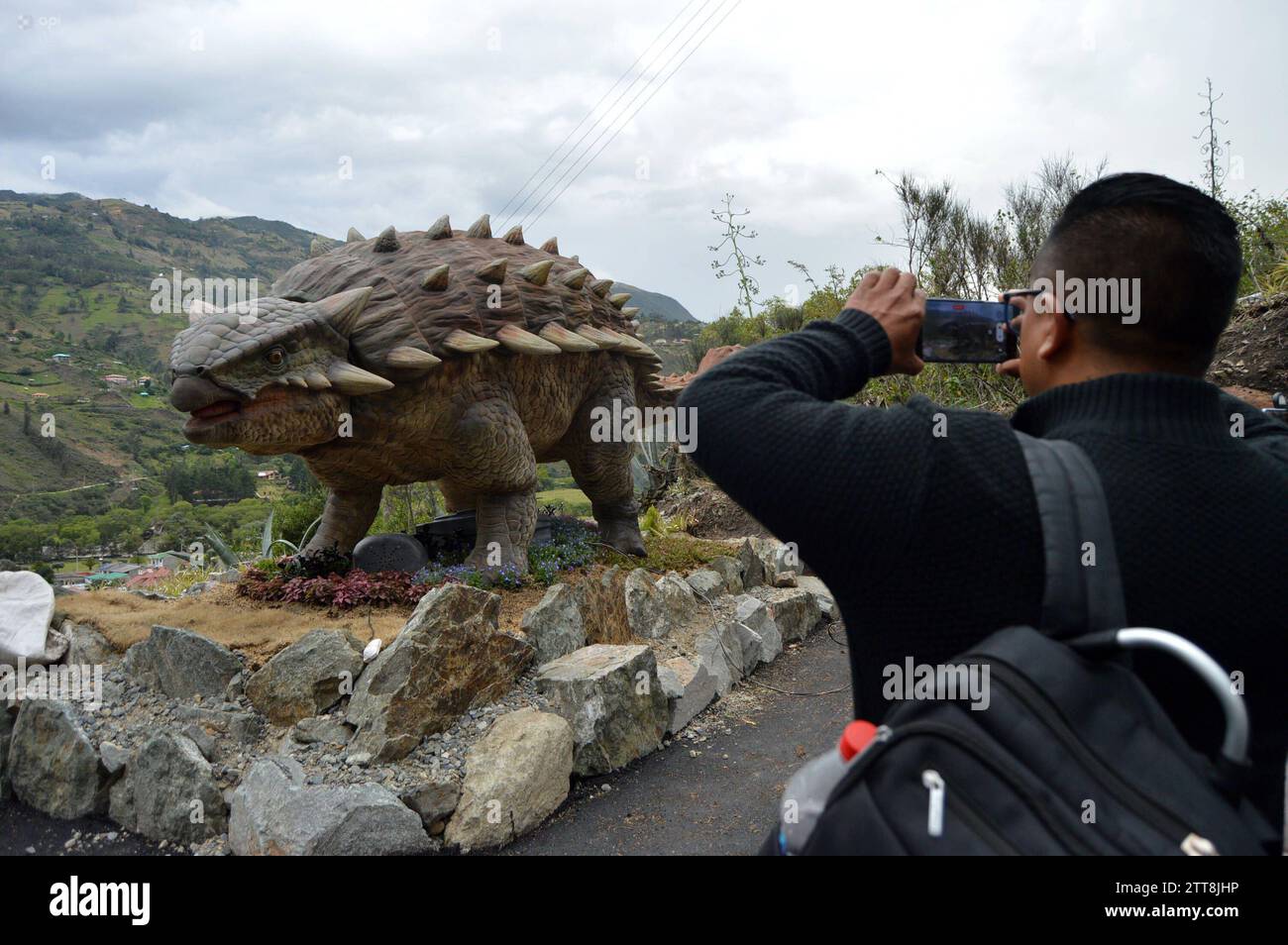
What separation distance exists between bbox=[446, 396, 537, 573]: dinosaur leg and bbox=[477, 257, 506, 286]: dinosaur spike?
0.83 metres

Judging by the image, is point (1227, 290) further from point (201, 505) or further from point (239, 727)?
point (201, 505)

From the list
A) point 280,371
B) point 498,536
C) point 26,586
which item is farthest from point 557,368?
point 26,586

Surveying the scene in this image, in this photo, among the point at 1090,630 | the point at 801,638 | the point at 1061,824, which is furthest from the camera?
the point at 801,638

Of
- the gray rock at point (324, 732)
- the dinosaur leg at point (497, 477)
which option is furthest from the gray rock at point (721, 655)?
the gray rock at point (324, 732)

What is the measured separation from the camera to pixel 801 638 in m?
7.32

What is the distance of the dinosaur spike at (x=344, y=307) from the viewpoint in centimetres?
480

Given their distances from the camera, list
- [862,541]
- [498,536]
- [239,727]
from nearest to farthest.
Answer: [862,541] → [239,727] → [498,536]

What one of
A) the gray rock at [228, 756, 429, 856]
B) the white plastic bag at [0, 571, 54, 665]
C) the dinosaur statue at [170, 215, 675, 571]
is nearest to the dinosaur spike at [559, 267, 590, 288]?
the dinosaur statue at [170, 215, 675, 571]

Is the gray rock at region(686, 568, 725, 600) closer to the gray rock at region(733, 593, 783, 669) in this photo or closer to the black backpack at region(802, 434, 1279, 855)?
the gray rock at region(733, 593, 783, 669)

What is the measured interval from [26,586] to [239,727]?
2.01 m

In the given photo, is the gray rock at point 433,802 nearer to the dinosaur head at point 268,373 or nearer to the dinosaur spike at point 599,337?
the dinosaur head at point 268,373

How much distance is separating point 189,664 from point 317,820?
162 centimetres

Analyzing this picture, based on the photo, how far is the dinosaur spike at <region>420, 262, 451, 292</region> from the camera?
512 cm

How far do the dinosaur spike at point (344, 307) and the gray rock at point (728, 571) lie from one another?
12.5ft
